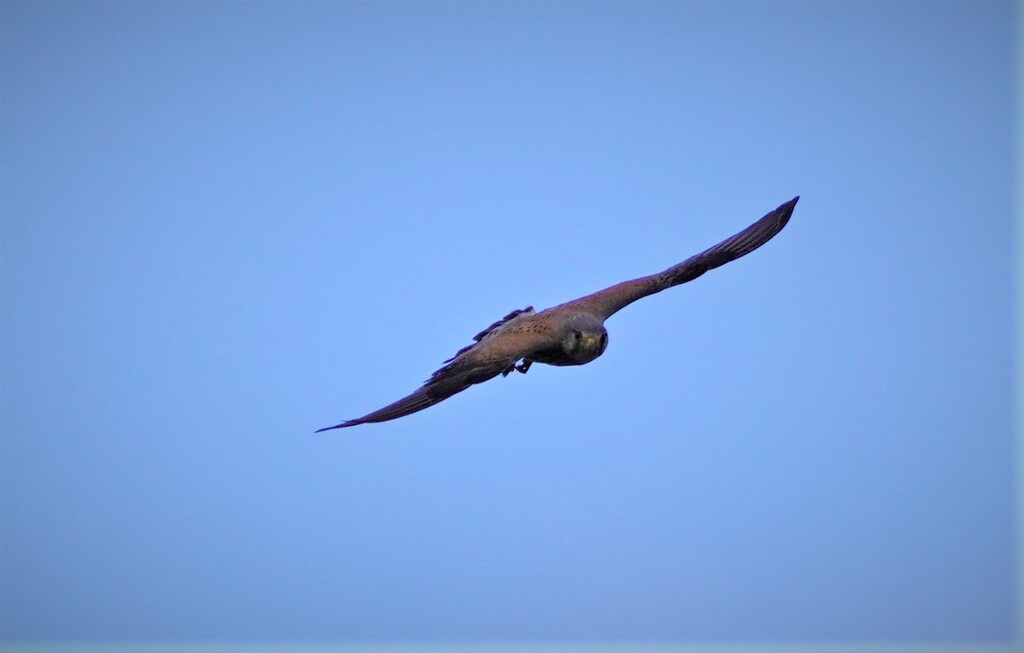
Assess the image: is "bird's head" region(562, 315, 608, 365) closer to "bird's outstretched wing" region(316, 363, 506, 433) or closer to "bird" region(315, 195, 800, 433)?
"bird" region(315, 195, 800, 433)

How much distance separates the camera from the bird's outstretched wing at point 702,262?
1823 centimetres

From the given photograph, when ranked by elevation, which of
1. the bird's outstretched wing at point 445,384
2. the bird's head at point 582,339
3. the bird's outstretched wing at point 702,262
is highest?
the bird's outstretched wing at point 702,262

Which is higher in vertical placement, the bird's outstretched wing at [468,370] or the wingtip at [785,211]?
the wingtip at [785,211]

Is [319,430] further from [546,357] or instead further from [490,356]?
[546,357]

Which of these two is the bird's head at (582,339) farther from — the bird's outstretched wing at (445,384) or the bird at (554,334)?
the bird's outstretched wing at (445,384)

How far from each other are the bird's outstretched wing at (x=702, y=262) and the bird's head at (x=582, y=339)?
1603mm

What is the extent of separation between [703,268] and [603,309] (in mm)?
1970

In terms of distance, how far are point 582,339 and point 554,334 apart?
33 cm

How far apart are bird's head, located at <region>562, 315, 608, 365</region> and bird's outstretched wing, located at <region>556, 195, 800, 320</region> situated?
1.60m

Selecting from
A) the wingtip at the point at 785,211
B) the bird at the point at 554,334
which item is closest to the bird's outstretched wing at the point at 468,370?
the bird at the point at 554,334

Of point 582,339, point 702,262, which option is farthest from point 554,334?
point 702,262

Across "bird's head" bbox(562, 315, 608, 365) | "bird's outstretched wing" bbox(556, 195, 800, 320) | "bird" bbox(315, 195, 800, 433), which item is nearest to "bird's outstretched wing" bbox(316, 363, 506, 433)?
"bird" bbox(315, 195, 800, 433)

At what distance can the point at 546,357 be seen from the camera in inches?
645

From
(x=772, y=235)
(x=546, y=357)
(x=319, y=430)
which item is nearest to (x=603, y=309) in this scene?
(x=546, y=357)
